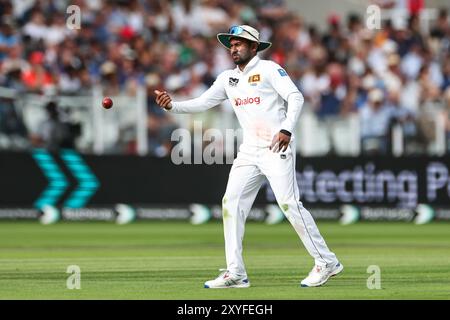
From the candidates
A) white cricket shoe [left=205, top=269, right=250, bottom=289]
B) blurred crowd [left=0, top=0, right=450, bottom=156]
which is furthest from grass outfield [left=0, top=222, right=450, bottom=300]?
blurred crowd [left=0, top=0, right=450, bottom=156]

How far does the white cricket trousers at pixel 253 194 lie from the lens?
1203 cm

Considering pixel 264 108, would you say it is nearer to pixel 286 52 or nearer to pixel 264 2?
pixel 286 52

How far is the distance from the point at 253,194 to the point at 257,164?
1.06 feet

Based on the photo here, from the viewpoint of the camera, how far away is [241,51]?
12188mm

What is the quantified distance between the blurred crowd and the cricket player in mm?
10646

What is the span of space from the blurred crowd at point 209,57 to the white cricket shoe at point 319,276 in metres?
11.0

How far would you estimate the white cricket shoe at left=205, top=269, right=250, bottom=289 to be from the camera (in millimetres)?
12086

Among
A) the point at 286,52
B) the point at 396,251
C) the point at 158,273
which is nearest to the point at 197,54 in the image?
the point at 286,52

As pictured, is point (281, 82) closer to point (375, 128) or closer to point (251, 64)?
point (251, 64)

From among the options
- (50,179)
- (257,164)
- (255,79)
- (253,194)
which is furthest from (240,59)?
(50,179)

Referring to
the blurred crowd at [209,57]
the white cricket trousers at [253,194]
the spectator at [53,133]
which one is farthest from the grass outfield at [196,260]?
the blurred crowd at [209,57]

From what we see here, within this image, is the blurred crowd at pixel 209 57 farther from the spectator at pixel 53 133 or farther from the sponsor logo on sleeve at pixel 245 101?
the sponsor logo on sleeve at pixel 245 101

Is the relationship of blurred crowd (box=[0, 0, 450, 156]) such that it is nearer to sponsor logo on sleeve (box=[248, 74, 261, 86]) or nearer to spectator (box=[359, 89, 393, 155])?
spectator (box=[359, 89, 393, 155])
